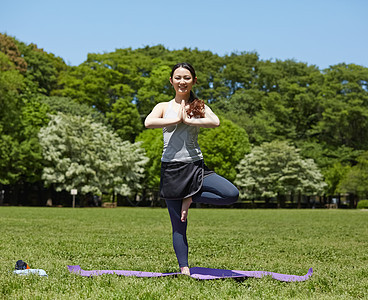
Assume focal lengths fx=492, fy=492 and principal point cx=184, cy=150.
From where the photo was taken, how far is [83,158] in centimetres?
4553

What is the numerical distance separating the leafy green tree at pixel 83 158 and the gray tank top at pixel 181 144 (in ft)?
129

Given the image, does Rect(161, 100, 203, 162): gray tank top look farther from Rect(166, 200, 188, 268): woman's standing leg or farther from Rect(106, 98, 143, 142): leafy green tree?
Rect(106, 98, 143, 142): leafy green tree

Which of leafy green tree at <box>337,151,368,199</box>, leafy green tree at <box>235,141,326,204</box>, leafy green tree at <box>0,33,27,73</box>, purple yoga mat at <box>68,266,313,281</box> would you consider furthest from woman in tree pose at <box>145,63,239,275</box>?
leafy green tree at <box>337,151,368,199</box>

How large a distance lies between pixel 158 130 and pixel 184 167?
4776cm

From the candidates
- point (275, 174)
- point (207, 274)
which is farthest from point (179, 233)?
point (275, 174)

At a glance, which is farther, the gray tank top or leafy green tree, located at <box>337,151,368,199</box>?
leafy green tree, located at <box>337,151,368,199</box>

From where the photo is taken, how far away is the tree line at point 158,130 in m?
45.2

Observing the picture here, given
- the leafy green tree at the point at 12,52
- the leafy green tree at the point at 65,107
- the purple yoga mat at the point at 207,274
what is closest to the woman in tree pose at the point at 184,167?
the purple yoga mat at the point at 207,274

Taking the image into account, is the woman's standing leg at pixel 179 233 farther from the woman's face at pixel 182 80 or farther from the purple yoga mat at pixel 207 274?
the woman's face at pixel 182 80

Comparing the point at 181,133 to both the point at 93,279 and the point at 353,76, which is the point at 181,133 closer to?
the point at 93,279

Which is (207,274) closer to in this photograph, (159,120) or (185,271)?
(185,271)

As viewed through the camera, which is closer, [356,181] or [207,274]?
[207,274]

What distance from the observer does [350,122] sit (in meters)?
Answer: 61.4

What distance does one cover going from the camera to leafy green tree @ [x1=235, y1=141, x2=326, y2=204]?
174 feet
